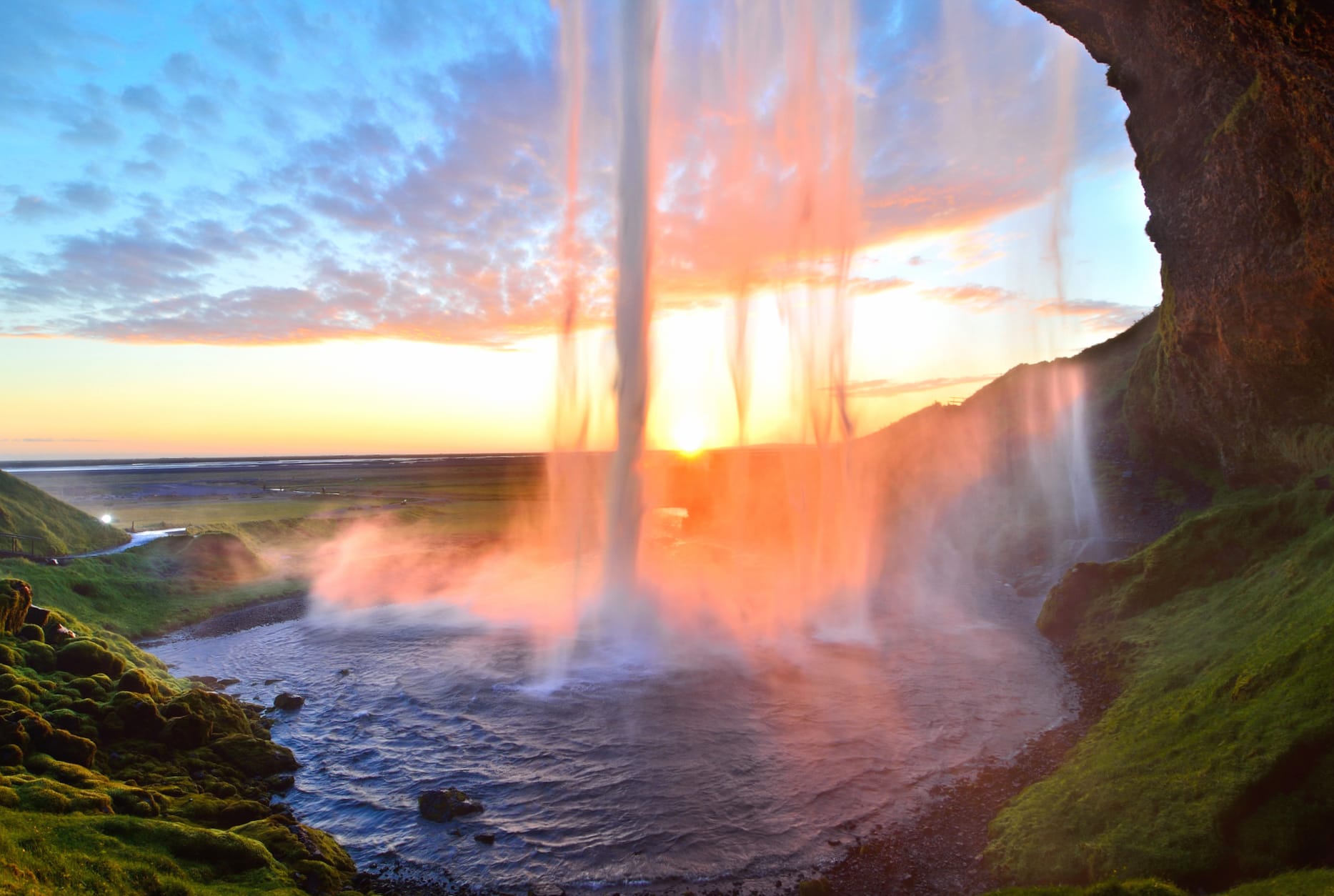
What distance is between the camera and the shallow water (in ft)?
58.3

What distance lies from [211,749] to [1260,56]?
36138 mm

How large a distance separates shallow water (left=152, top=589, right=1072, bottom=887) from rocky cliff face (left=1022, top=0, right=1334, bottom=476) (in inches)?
666

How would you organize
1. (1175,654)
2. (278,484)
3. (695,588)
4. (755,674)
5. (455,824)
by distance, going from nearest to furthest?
(455,824) < (1175,654) < (755,674) < (695,588) < (278,484)

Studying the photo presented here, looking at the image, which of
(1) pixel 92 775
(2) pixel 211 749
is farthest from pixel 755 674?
(1) pixel 92 775

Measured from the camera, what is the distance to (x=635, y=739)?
2411cm

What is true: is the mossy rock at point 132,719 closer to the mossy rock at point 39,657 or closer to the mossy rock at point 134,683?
the mossy rock at point 134,683

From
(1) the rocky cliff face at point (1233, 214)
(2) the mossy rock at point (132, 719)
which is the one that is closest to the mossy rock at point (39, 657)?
(2) the mossy rock at point (132, 719)

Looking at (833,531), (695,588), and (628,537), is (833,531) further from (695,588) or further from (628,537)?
(628,537)

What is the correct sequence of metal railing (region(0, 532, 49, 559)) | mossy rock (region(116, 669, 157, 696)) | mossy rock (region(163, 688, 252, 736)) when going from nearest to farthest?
mossy rock (region(163, 688, 252, 736))
mossy rock (region(116, 669, 157, 696))
metal railing (region(0, 532, 49, 559))

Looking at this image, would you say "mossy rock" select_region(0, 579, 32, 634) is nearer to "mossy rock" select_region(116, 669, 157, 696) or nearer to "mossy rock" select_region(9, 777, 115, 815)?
"mossy rock" select_region(116, 669, 157, 696)

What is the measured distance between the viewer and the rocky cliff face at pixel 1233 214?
74.2 ft

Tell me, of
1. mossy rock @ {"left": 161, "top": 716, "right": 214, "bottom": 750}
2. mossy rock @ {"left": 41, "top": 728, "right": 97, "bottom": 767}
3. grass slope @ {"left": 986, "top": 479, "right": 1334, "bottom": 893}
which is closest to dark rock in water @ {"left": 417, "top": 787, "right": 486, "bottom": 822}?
mossy rock @ {"left": 161, "top": 716, "right": 214, "bottom": 750}

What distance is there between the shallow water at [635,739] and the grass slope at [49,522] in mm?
15692

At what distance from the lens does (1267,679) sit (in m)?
16.9
